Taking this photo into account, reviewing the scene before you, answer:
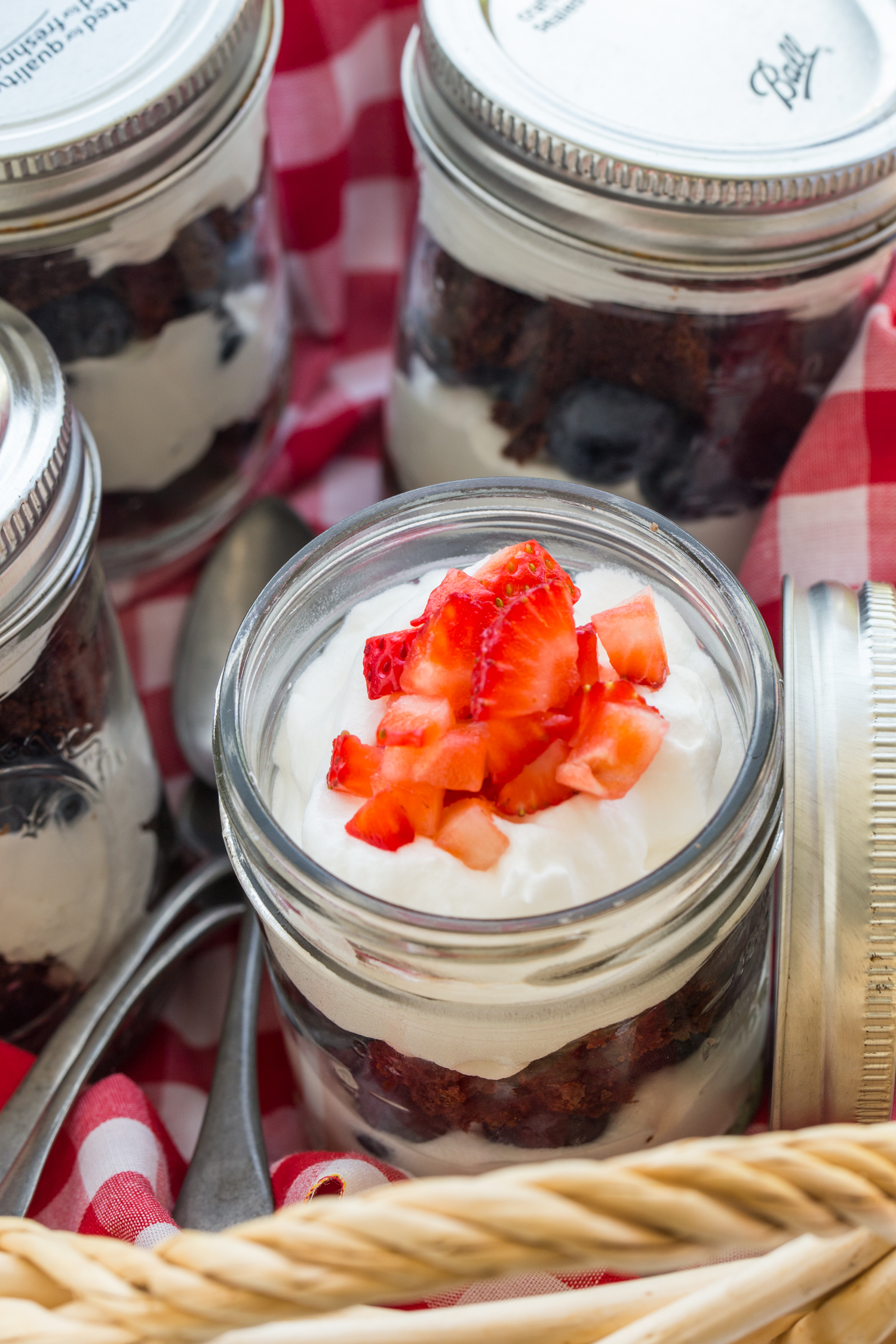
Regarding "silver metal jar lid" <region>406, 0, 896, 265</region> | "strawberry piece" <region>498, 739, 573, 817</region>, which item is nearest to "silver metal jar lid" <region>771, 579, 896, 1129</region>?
"strawberry piece" <region>498, 739, 573, 817</region>

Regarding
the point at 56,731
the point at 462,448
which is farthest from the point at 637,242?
the point at 56,731

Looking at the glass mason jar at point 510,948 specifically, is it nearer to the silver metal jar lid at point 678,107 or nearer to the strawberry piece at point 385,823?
the strawberry piece at point 385,823

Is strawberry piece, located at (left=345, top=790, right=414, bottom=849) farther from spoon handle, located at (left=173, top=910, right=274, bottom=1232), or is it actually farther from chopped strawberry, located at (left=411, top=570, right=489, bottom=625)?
spoon handle, located at (left=173, top=910, right=274, bottom=1232)

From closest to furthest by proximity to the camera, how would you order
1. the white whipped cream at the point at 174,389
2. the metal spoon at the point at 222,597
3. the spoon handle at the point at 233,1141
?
the spoon handle at the point at 233,1141 < the white whipped cream at the point at 174,389 < the metal spoon at the point at 222,597

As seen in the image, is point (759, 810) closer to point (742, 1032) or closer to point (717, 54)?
point (742, 1032)

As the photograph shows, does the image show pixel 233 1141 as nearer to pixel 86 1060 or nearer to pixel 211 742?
pixel 86 1060

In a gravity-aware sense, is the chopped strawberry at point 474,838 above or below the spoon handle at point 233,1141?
above

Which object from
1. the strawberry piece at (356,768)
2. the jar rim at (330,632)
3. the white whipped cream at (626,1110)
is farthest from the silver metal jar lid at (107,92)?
the white whipped cream at (626,1110)
